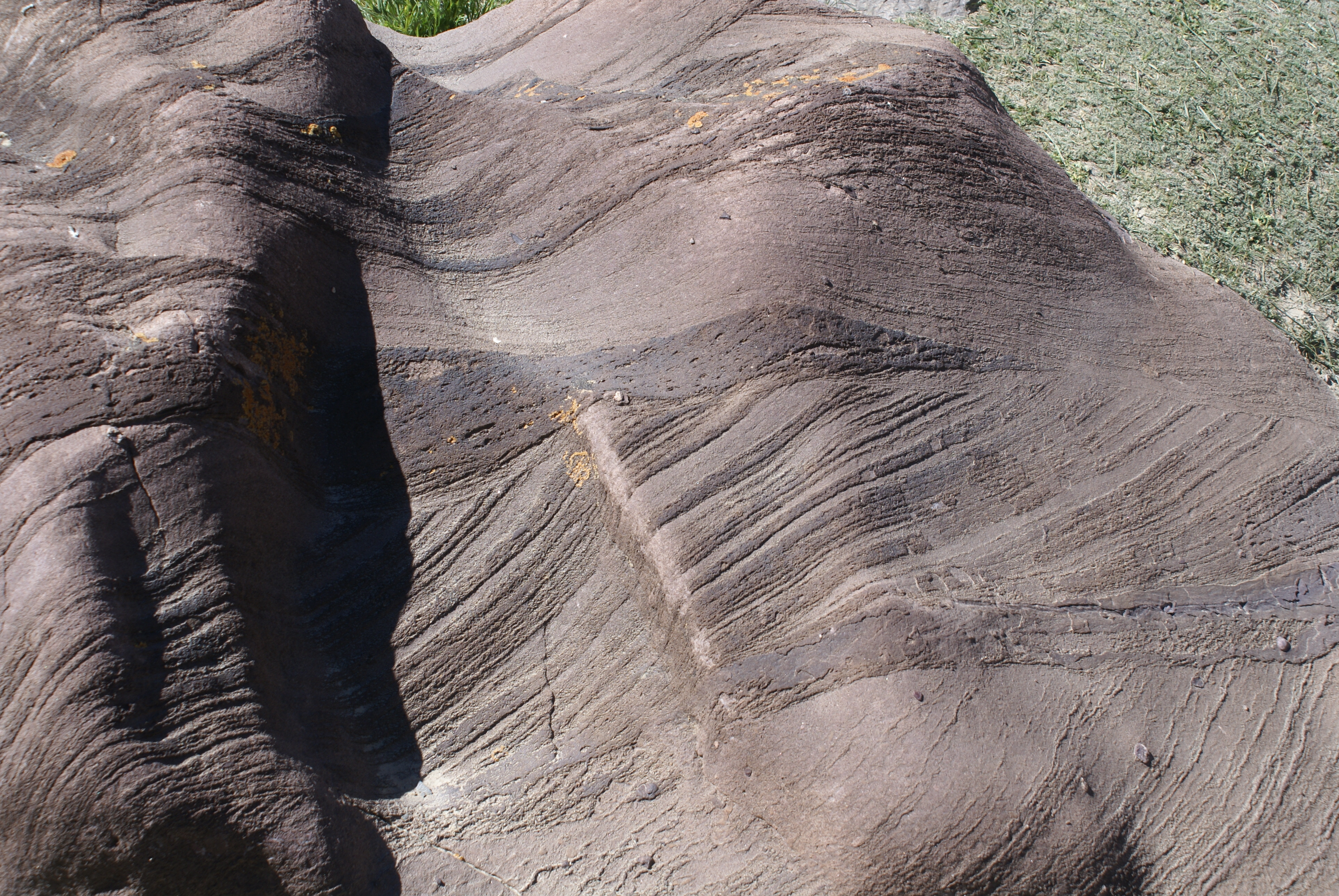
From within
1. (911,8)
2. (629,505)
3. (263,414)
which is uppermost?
(911,8)

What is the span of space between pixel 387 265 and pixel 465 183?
0.41 meters

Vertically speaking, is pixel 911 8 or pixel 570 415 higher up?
pixel 911 8

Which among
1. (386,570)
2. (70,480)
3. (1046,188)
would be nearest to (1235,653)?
(1046,188)

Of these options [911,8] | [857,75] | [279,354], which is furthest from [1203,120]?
[279,354]

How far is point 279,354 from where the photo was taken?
6.76 ft

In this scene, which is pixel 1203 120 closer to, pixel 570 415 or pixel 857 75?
pixel 857 75

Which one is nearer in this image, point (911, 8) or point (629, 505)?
point (629, 505)

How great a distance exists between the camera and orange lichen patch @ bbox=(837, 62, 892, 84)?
2398mm

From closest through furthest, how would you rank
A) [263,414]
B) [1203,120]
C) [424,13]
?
1. [263,414]
2. [1203,120]
3. [424,13]

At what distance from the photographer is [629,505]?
6.57 ft

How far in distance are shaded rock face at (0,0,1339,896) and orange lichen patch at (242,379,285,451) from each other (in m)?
0.01

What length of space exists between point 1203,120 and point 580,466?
12.0 feet

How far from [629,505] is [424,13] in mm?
3828

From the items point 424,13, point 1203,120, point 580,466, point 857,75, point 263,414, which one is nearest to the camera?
point 263,414
